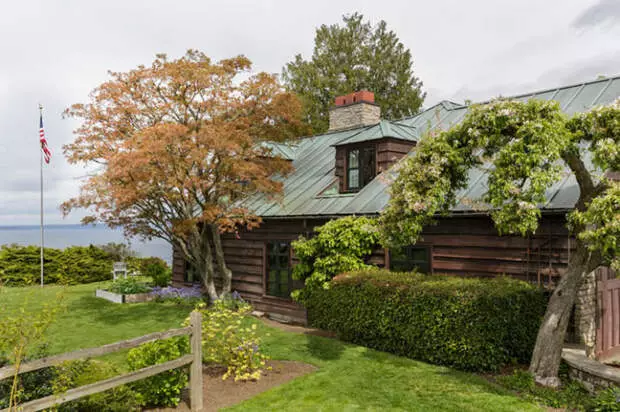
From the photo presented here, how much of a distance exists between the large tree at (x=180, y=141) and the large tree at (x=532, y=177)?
259 inches

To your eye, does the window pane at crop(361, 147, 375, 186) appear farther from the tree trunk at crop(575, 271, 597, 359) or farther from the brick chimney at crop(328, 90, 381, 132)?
the tree trunk at crop(575, 271, 597, 359)

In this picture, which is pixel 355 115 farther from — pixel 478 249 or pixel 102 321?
pixel 102 321

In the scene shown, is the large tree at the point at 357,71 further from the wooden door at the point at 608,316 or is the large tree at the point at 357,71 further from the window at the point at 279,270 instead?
the wooden door at the point at 608,316

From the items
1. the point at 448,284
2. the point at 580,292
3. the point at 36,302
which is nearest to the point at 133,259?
the point at 36,302

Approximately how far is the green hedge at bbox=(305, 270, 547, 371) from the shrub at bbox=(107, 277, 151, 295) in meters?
11.7

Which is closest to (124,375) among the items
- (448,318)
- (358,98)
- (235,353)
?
(235,353)

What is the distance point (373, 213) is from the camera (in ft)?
44.2

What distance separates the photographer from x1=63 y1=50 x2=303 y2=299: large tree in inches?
538

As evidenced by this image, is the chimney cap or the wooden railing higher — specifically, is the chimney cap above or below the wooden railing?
above

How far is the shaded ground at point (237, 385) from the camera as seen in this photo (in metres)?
7.87

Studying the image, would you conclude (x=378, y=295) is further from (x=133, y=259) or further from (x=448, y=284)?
(x=133, y=259)

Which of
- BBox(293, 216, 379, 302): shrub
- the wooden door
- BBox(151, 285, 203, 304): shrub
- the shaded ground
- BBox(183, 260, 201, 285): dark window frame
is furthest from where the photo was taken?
BBox(183, 260, 201, 285): dark window frame

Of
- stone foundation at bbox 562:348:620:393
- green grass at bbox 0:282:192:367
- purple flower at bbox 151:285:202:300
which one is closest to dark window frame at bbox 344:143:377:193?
green grass at bbox 0:282:192:367

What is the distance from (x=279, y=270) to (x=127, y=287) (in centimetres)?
766
